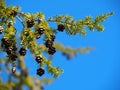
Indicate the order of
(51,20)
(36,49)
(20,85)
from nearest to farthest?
(20,85) → (36,49) → (51,20)

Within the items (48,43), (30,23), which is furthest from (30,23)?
(48,43)

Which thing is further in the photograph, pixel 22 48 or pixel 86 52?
pixel 22 48

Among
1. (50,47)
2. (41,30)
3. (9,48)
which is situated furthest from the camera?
(41,30)

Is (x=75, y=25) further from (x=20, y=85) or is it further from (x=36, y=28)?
(x=20, y=85)

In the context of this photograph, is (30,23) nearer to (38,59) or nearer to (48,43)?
(48,43)

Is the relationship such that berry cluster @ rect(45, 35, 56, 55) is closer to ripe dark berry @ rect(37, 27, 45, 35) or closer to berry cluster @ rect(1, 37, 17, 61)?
ripe dark berry @ rect(37, 27, 45, 35)

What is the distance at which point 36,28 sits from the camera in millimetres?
4520

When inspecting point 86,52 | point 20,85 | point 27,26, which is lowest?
point 20,85

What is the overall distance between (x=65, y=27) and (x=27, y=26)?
28.7 inches

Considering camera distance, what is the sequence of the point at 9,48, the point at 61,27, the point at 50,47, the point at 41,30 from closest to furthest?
1. the point at 9,48
2. the point at 50,47
3. the point at 41,30
4. the point at 61,27

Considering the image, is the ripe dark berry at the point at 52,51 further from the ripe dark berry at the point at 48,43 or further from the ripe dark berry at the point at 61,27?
the ripe dark berry at the point at 61,27

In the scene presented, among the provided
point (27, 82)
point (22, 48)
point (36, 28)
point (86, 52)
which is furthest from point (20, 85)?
point (36, 28)

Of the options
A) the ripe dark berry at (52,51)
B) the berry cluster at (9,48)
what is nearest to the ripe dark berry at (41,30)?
the ripe dark berry at (52,51)

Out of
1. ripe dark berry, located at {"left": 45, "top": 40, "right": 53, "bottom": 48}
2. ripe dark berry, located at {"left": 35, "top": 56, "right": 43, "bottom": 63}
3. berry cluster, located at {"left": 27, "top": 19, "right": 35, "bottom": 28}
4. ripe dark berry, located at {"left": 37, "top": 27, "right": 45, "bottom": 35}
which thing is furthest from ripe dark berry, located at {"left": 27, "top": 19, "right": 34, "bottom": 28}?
ripe dark berry, located at {"left": 35, "top": 56, "right": 43, "bottom": 63}
